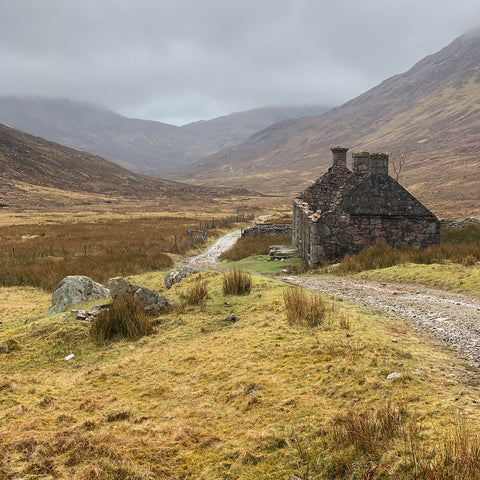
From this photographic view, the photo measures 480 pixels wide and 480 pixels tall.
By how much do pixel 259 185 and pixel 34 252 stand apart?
557 feet

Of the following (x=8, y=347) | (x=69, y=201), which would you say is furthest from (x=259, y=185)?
(x=8, y=347)

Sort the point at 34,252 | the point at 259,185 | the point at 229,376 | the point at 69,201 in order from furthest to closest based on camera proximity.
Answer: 1. the point at 259,185
2. the point at 69,201
3. the point at 34,252
4. the point at 229,376

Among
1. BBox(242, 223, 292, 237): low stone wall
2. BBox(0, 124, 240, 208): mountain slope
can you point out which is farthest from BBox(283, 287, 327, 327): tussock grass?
BBox(0, 124, 240, 208): mountain slope

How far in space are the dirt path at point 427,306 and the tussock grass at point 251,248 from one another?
9.82 meters

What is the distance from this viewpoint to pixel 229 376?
5.41 metres

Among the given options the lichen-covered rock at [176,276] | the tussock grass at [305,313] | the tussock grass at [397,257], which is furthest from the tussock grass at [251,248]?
the tussock grass at [305,313]

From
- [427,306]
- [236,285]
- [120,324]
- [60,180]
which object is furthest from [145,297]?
[60,180]

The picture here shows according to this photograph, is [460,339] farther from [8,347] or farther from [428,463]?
[8,347]

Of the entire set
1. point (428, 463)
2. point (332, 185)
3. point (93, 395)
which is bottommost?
point (93, 395)

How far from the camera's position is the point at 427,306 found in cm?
878

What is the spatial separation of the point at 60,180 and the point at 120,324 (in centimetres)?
12802

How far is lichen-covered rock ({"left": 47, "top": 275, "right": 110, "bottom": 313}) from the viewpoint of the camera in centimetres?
958

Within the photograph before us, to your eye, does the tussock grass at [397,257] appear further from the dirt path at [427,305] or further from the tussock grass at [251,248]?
the tussock grass at [251,248]

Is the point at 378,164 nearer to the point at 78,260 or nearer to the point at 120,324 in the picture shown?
the point at 120,324
